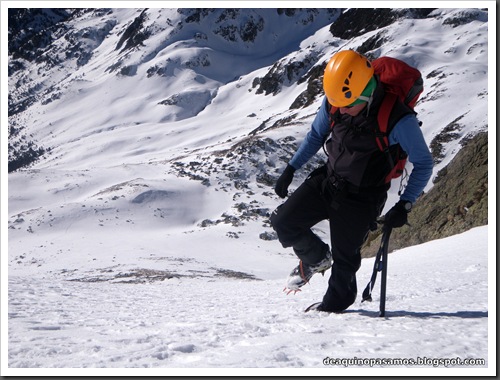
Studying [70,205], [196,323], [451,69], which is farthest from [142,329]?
[451,69]

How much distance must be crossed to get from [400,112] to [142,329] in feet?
10.8

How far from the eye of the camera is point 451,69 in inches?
2616

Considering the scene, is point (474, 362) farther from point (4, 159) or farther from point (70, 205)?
point (70, 205)

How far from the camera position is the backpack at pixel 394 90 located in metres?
4.54

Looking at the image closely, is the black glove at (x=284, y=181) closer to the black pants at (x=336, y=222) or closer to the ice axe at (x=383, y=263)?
the black pants at (x=336, y=222)

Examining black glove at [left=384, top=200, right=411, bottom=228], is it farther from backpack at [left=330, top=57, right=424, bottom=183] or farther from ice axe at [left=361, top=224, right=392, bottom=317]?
backpack at [left=330, top=57, right=424, bottom=183]

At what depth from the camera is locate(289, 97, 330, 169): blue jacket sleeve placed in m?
5.41

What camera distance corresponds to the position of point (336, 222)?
514 cm

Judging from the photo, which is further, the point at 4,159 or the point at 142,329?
the point at 4,159

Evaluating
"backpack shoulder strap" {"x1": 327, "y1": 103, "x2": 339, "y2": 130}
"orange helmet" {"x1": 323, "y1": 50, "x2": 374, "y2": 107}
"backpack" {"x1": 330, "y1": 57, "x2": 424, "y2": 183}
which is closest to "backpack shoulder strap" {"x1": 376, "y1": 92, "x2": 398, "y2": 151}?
"backpack" {"x1": 330, "y1": 57, "x2": 424, "y2": 183}

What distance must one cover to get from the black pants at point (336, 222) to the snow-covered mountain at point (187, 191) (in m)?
0.51

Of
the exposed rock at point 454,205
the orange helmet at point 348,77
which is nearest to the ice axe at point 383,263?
the orange helmet at point 348,77

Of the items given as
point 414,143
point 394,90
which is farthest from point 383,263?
point 394,90

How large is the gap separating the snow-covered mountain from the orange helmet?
227 cm
